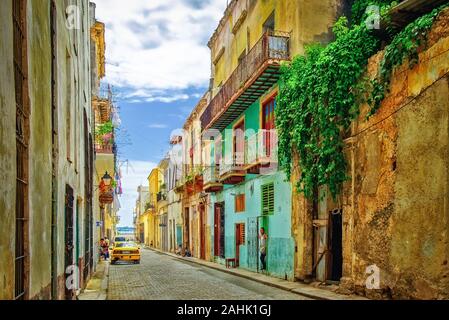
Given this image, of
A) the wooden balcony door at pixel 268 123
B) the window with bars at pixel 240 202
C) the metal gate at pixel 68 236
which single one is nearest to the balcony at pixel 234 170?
the window with bars at pixel 240 202

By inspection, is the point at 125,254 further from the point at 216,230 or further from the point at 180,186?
the point at 180,186

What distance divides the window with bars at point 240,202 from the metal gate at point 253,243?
1.57 meters

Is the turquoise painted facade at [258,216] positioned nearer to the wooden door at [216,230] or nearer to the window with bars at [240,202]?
the window with bars at [240,202]

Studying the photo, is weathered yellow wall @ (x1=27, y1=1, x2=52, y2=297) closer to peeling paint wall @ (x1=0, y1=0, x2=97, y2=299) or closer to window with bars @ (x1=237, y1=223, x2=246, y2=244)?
peeling paint wall @ (x1=0, y1=0, x2=97, y2=299)

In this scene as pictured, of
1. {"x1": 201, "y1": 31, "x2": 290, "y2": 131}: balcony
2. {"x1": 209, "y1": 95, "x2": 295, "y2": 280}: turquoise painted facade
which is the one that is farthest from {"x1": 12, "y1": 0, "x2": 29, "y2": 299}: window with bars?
{"x1": 201, "y1": 31, "x2": 290, "y2": 131}: balcony

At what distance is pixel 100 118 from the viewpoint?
3019 centimetres

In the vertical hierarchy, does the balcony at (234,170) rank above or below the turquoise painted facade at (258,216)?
above

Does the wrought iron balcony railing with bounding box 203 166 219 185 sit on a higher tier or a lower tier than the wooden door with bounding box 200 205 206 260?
higher

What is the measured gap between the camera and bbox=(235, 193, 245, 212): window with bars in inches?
887

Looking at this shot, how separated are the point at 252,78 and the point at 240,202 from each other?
6.67 meters

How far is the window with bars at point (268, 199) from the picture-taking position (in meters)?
18.5

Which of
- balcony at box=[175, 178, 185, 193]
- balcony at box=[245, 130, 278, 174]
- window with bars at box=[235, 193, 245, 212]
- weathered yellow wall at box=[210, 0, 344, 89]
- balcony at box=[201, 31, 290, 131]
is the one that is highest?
weathered yellow wall at box=[210, 0, 344, 89]

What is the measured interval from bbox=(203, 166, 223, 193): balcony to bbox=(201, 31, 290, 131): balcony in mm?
2420
